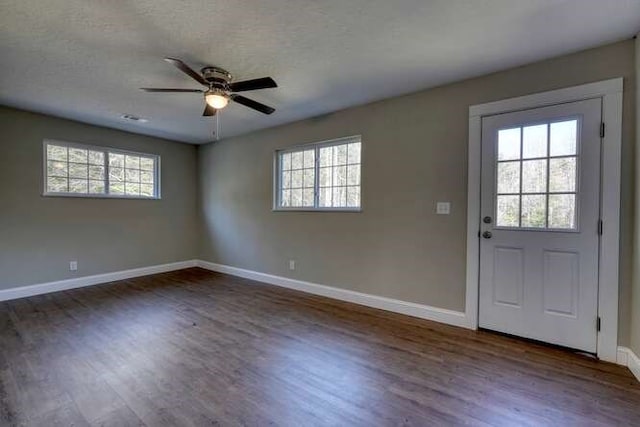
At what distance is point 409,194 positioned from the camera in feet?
10.8

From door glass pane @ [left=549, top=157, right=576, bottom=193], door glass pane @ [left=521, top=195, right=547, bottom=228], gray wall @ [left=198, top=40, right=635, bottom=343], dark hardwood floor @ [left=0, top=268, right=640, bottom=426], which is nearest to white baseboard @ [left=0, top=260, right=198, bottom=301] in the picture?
dark hardwood floor @ [left=0, top=268, right=640, bottom=426]

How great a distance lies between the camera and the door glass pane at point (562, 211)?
8.04 ft

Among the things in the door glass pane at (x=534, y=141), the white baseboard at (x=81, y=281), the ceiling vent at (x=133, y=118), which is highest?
the ceiling vent at (x=133, y=118)

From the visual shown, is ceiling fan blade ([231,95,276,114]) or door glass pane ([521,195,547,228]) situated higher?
ceiling fan blade ([231,95,276,114])

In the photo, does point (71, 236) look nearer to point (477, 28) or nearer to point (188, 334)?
point (188, 334)

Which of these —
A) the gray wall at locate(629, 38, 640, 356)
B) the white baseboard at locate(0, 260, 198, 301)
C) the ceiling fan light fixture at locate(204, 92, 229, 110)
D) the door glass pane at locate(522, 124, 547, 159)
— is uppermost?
the ceiling fan light fixture at locate(204, 92, 229, 110)

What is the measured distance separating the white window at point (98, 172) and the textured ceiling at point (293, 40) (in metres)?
1.07

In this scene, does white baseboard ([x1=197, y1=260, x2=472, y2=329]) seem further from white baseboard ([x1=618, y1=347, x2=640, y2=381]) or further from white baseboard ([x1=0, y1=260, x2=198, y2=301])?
white baseboard ([x1=0, y1=260, x2=198, y2=301])

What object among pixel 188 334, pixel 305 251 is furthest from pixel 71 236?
pixel 305 251

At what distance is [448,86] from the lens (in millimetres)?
3043

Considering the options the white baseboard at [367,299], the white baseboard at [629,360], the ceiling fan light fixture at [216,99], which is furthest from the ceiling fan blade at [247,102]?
the white baseboard at [629,360]

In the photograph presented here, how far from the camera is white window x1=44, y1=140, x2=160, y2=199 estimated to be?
13.8 feet

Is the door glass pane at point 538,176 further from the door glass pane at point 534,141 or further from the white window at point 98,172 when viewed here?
the white window at point 98,172

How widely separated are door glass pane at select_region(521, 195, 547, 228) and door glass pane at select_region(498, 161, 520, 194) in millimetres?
130
